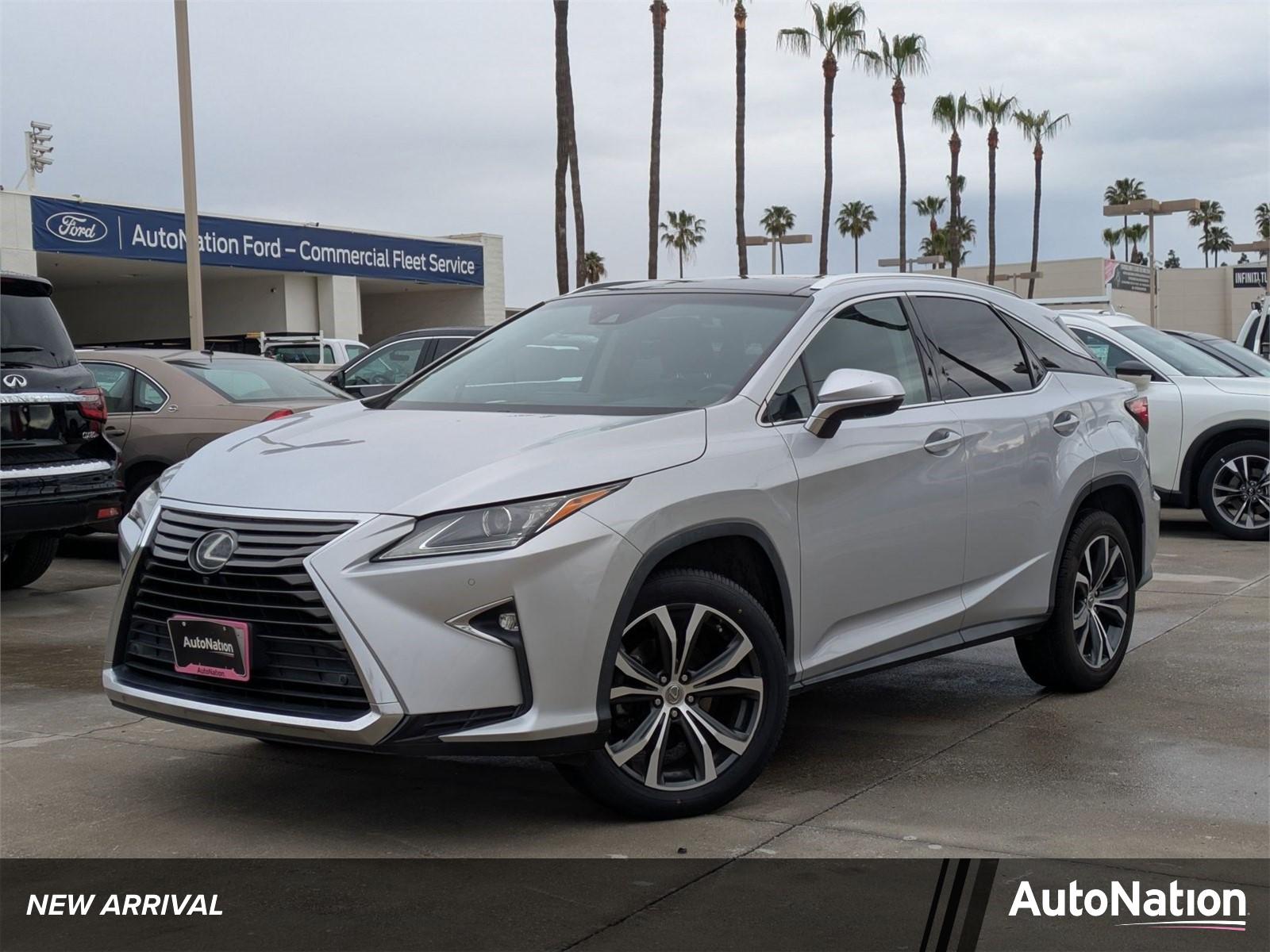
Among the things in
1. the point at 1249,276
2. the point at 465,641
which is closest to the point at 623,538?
the point at 465,641

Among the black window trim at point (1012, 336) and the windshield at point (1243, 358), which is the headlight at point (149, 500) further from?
the windshield at point (1243, 358)

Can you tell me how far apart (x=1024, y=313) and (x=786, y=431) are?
6.98ft

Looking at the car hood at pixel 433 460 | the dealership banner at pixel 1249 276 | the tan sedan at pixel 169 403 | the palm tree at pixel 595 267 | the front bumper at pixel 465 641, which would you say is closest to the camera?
the front bumper at pixel 465 641

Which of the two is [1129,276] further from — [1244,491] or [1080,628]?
[1080,628]

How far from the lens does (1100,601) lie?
6.55 meters

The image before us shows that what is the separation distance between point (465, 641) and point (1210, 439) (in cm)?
946

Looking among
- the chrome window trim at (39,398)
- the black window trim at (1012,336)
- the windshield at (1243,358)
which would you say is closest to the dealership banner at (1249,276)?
the windshield at (1243,358)

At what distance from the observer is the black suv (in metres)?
8.47

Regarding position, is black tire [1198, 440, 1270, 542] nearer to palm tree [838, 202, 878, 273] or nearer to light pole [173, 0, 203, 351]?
light pole [173, 0, 203, 351]

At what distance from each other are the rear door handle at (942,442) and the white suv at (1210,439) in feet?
22.0

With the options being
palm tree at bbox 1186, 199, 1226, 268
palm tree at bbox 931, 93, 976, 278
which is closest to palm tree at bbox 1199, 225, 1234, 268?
palm tree at bbox 1186, 199, 1226, 268

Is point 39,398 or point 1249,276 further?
point 1249,276

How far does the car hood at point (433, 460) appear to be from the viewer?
166 inches

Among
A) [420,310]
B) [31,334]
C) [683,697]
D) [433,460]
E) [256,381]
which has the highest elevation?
[420,310]
